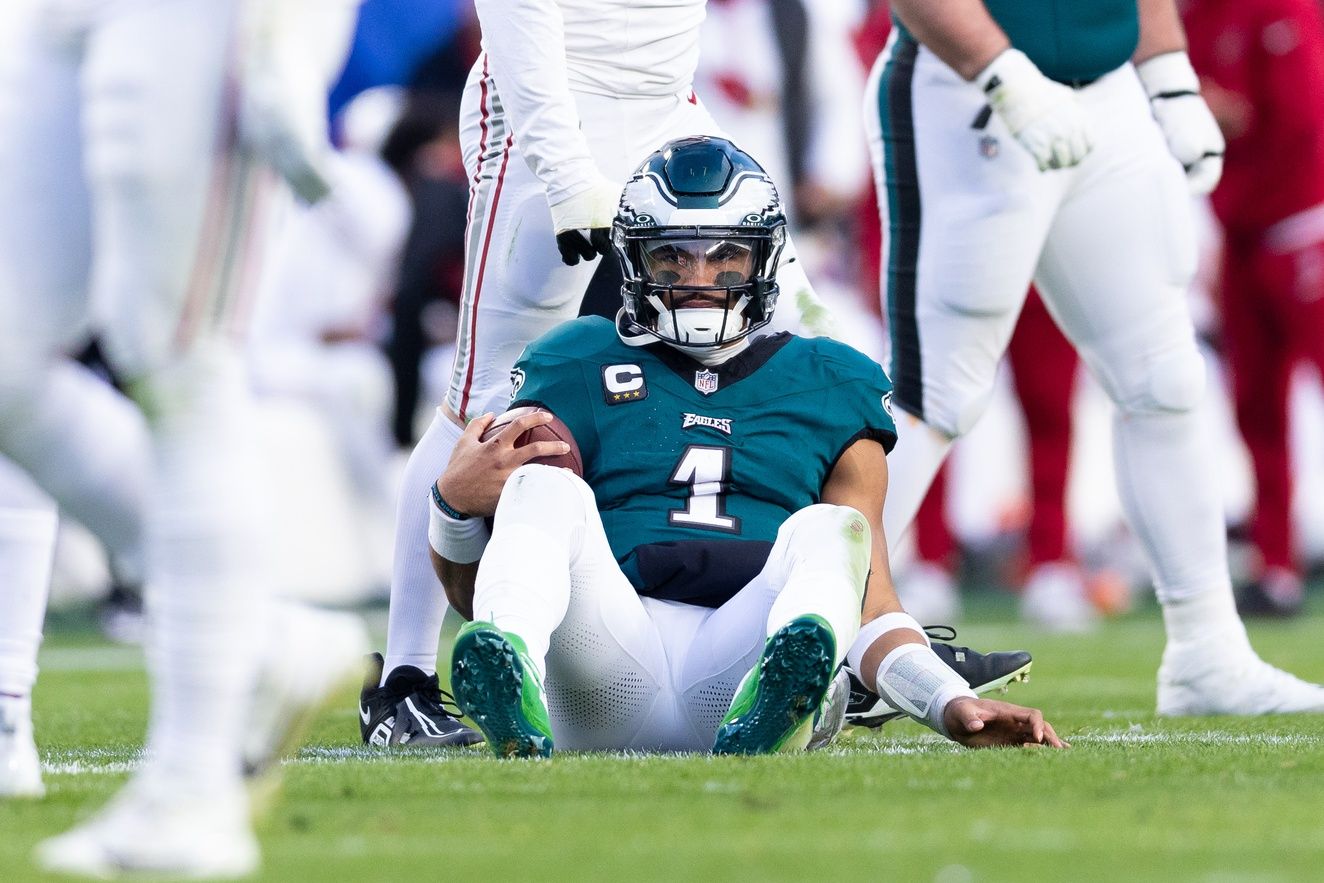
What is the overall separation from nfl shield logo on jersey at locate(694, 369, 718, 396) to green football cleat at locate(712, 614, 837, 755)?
61cm

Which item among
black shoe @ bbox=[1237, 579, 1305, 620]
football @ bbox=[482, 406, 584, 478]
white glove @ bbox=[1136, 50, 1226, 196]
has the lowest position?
black shoe @ bbox=[1237, 579, 1305, 620]

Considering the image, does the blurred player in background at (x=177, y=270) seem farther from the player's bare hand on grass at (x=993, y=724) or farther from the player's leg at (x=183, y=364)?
the player's bare hand on grass at (x=993, y=724)

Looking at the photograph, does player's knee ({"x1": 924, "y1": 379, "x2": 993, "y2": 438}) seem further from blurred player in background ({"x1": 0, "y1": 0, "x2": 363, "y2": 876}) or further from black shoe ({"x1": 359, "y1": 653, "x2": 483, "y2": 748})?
blurred player in background ({"x1": 0, "y1": 0, "x2": 363, "y2": 876})

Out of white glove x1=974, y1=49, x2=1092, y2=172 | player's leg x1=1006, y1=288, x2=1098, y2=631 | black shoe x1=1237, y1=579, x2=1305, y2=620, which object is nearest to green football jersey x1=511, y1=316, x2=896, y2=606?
white glove x1=974, y1=49, x2=1092, y2=172

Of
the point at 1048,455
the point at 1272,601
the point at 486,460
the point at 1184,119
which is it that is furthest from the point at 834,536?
the point at 1272,601

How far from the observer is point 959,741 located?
363 cm

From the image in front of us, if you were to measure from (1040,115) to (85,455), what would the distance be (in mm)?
2249

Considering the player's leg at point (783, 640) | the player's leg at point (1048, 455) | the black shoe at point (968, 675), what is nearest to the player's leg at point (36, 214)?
the player's leg at point (783, 640)

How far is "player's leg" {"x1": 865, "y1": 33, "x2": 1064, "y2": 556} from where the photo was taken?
452 cm

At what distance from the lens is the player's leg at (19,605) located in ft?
9.94

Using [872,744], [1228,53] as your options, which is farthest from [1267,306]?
[872,744]

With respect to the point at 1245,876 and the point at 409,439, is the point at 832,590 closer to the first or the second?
the point at 1245,876

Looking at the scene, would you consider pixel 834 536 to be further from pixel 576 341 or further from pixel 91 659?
pixel 91 659

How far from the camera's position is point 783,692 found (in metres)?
3.27
